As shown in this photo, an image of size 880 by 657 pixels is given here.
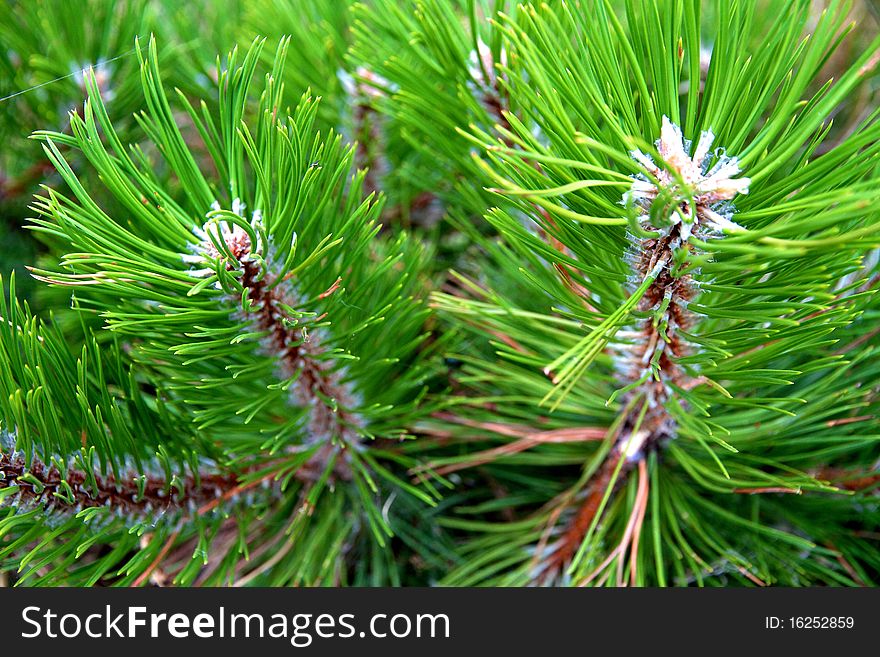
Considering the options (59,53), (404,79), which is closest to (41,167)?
(59,53)

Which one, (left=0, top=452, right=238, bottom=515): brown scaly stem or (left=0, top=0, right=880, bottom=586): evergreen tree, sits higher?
(left=0, top=0, right=880, bottom=586): evergreen tree

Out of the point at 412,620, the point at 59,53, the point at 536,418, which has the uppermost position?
the point at 59,53

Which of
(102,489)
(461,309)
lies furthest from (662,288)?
(102,489)

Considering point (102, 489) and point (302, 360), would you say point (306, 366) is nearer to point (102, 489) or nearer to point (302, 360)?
point (302, 360)

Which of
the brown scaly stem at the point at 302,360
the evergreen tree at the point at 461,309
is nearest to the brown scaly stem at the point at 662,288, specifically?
the evergreen tree at the point at 461,309

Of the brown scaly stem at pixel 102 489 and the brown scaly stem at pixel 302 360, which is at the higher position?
the brown scaly stem at pixel 302 360

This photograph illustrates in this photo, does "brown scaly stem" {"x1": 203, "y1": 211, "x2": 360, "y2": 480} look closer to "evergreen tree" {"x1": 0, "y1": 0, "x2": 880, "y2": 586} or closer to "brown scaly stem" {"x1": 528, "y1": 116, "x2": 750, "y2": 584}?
"evergreen tree" {"x1": 0, "y1": 0, "x2": 880, "y2": 586}

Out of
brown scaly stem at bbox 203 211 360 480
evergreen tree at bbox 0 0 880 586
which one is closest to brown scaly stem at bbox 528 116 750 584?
evergreen tree at bbox 0 0 880 586

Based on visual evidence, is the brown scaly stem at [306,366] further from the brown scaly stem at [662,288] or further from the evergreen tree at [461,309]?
the brown scaly stem at [662,288]

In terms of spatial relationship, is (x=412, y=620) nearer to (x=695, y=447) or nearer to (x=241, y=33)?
(x=695, y=447)

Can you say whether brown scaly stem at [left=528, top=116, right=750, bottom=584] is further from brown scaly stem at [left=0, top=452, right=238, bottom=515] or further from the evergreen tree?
brown scaly stem at [left=0, top=452, right=238, bottom=515]

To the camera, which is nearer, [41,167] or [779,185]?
[779,185]

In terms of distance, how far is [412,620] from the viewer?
0.35 m

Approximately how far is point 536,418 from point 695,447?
0.09 m
